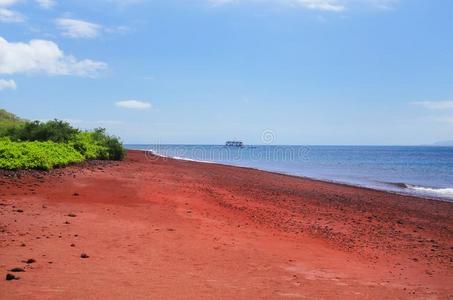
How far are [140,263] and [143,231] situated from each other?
89.4 inches

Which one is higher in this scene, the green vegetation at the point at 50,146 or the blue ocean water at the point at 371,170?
the green vegetation at the point at 50,146

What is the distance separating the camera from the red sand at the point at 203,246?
6.04 metres

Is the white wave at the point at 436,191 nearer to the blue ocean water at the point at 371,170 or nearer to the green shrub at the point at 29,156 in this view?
the blue ocean water at the point at 371,170

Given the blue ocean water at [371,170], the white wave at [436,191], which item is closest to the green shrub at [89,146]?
the blue ocean water at [371,170]

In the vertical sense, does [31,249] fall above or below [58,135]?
below

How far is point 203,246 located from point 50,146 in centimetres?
1260

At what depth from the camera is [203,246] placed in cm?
840

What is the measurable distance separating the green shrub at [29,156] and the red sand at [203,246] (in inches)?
25.9

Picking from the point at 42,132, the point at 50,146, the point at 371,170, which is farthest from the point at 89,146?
the point at 371,170

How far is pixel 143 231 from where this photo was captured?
915 cm

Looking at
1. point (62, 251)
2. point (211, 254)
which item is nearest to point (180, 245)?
point (211, 254)

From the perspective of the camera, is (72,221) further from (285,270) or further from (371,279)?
(371,279)

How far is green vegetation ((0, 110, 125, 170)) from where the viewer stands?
51.7 feet

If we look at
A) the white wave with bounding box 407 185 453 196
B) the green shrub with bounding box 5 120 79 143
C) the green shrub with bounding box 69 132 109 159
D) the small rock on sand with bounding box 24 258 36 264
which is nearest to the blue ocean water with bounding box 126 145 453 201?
the white wave with bounding box 407 185 453 196
